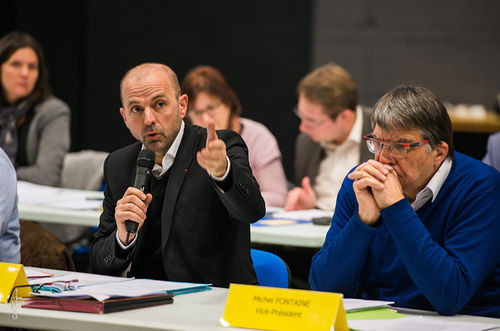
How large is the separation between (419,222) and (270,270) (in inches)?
27.7

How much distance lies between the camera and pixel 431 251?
1.87 m

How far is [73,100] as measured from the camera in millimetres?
6609

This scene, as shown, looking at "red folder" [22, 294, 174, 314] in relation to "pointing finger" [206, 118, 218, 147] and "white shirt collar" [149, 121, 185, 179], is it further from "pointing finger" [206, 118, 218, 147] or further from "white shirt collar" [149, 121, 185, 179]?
"white shirt collar" [149, 121, 185, 179]

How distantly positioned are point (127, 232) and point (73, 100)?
183 inches

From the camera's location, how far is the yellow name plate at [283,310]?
159cm

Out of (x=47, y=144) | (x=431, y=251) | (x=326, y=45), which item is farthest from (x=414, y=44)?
(x=431, y=251)

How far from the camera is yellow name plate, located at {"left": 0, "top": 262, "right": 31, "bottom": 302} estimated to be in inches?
74.6

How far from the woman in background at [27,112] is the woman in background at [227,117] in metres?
0.95

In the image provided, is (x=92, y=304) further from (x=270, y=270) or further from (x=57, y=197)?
(x=57, y=197)

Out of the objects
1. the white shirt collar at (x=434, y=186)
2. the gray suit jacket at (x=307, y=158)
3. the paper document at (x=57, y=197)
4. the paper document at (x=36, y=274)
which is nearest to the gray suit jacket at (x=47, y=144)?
the paper document at (x=57, y=197)

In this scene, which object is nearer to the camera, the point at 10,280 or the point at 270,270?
the point at 10,280

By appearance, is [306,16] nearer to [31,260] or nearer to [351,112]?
[351,112]

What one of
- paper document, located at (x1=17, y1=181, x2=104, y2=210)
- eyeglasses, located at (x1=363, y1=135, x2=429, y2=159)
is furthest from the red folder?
paper document, located at (x1=17, y1=181, x2=104, y2=210)

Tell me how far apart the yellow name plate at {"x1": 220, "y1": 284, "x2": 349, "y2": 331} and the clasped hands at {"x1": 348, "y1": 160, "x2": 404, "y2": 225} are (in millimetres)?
441
